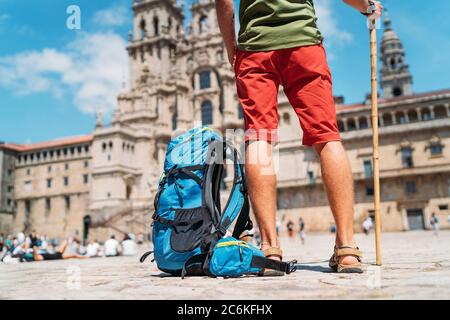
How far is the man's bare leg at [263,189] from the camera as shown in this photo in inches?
133

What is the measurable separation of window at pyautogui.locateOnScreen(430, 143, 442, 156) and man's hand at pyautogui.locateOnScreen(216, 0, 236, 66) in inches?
1295

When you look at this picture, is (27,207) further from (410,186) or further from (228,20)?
(228,20)

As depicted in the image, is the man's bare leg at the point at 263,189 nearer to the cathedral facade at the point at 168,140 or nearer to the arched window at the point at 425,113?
the cathedral facade at the point at 168,140

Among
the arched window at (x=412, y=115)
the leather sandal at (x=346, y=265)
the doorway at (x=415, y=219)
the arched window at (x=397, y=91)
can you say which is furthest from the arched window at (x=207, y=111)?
the leather sandal at (x=346, y=265)

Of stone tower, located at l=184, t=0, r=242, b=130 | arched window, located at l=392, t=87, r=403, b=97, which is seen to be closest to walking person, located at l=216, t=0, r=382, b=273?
stone tower, located at l=184, t=0, r=242, b=130

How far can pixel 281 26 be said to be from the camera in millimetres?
3459

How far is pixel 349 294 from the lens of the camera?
6.40ft

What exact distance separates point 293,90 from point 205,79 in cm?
4059

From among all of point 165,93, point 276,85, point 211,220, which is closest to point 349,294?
point 211,220

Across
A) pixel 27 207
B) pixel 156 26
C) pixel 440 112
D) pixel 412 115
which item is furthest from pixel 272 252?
pixel 27 207

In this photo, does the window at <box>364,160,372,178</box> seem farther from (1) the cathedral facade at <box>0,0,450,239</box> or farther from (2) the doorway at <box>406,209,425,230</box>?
(2) the doorway at <box>406,209,425,230</box>

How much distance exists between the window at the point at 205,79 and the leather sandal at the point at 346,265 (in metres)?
40.7

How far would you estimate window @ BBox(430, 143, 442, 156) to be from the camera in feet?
106

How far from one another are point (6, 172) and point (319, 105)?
56039 mm
